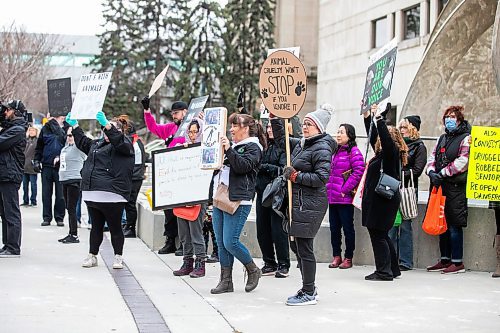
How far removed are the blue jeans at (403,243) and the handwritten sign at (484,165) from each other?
39.8 inches

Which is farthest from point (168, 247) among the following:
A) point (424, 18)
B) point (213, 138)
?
point (424, 18)

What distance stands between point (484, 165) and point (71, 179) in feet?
21.8

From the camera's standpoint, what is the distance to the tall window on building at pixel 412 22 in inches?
1248

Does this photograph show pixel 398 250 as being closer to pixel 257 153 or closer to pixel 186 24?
pixel 257 153

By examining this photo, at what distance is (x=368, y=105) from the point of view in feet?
32.6

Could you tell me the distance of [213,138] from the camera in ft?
30.0

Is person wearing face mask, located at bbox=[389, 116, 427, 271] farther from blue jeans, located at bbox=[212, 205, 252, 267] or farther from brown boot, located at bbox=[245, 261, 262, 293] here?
blue jeans, located at bbox=[212, 205, 252, 267]

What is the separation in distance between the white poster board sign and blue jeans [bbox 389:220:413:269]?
2562mm

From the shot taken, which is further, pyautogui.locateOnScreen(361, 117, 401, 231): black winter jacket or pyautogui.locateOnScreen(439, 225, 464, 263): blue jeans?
pyautogui.locateOnScreen(439, 225, 464, 263): blue jeans

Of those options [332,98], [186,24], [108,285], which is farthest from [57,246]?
[186,24]

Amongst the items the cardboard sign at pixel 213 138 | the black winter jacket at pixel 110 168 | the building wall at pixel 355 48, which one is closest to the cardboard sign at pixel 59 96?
the black winter jacket at pixel 110 168

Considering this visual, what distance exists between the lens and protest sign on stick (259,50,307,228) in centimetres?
924

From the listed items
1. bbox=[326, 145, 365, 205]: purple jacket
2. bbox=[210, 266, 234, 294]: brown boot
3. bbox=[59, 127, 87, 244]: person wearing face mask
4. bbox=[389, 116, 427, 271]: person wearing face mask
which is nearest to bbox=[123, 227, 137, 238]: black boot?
bbox=[59, 127, 87, 244]: person wearing face mask

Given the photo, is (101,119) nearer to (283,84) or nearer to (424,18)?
(283,84)
